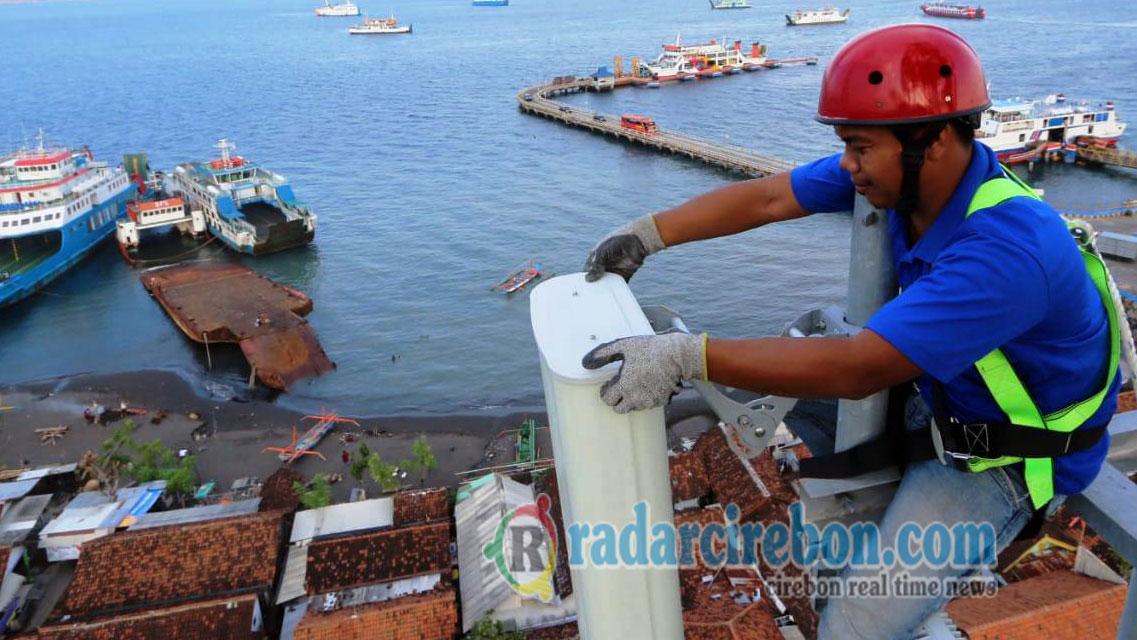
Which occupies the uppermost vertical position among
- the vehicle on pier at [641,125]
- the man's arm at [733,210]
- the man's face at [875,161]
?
the man's face at [875,161]

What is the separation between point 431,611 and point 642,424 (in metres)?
10.4

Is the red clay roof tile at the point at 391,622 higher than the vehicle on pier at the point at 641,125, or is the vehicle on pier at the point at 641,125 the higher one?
the vehicle on pier at the point at 641,125

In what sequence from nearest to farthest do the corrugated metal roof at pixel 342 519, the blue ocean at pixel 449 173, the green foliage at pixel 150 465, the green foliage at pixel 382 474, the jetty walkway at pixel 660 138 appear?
the corrugated metal roof at pixel 342 519 < the green foliage at pixel 382 474 < the green foliage at pixel 150 465 < the blue ocean at pixel 449 173 < the jetty walkway at pixel 660 138

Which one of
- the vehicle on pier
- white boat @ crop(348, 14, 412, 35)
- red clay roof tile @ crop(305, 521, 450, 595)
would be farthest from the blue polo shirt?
white boat @ crop(348, 14, 412, 35)

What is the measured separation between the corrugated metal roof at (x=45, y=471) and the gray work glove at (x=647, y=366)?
19.7 meters

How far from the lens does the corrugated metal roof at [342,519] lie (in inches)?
559

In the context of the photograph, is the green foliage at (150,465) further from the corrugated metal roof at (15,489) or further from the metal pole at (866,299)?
the metal pole at (866,299)

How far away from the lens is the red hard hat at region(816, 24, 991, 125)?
7.13 ft

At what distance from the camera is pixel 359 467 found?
707 inches

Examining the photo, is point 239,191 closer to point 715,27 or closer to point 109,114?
point 109,114

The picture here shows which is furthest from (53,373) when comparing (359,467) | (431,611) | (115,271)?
(431,611)

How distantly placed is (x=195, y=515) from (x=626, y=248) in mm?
14510

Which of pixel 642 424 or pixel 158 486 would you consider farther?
pixel 158 486

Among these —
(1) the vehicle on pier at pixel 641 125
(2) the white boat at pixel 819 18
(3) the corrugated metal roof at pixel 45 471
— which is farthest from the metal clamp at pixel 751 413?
(2) the white boat at pixel 819 18
